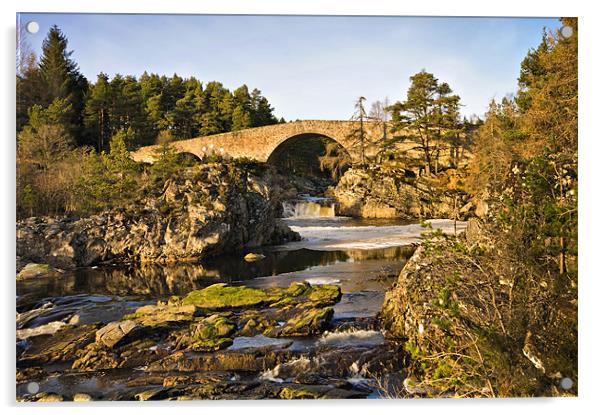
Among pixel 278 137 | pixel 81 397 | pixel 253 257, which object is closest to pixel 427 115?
pixel 253 257

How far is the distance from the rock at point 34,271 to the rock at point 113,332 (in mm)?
938

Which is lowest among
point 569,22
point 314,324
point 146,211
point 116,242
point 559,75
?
point 314,324

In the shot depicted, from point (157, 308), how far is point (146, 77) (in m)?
3.32

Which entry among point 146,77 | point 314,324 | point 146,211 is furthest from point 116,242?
point 314,324

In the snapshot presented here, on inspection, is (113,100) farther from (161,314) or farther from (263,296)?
(263,296)

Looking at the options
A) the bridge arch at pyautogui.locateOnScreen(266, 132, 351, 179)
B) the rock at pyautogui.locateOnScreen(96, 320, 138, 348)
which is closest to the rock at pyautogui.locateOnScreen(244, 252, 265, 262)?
the rock at pyautogui.locateOnScreen(96, 320, 138, 348)

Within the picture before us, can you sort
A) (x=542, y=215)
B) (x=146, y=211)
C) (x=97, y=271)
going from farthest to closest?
(x=146, y=211)
(x=97, y=271)
(x=542, y=215)

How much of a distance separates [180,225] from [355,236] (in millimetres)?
3740

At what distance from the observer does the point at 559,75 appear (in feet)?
15.8

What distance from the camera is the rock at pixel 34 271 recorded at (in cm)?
459

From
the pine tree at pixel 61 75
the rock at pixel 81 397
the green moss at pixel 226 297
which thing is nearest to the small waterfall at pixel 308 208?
the pine tree at pixel 61 75

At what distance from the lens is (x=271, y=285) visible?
6.30 m

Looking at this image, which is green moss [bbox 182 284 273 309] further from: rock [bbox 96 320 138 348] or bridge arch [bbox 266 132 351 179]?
bridge arch [bbox 266 132 351 179]
